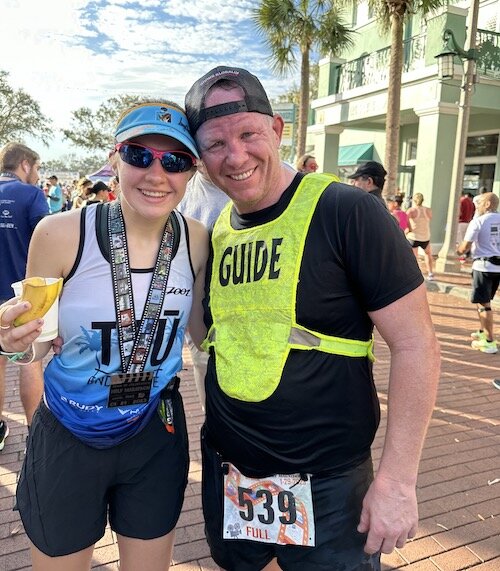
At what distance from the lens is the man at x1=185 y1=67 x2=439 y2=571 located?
138cm

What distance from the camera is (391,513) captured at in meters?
1.39

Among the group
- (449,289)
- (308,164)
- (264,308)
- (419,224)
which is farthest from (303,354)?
(419,224)

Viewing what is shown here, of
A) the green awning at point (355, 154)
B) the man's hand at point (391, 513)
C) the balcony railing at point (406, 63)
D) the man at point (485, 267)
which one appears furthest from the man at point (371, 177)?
the green awning at point (355, 154)

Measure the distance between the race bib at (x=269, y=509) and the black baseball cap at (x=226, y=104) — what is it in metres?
1.22

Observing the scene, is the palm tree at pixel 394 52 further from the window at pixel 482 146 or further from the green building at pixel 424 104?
the window at pixel 482 146

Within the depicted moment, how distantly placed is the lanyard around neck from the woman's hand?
280mm

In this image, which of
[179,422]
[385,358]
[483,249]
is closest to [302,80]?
[483,249]

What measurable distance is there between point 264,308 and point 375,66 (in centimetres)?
1550

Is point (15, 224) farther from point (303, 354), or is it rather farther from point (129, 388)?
point (303, 354)

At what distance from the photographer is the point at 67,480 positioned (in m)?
1.61

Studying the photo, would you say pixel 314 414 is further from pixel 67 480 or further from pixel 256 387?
pixel 67 480

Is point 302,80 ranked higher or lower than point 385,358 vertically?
higher

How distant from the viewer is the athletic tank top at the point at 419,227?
10148 millimetres

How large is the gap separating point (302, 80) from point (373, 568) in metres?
16.6
